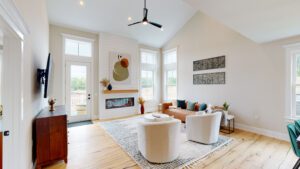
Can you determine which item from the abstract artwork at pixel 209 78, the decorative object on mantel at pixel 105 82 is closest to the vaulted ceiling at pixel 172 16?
the abstract artwork at pixel 209 78

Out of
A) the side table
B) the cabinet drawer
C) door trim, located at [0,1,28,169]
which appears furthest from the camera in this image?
the side table

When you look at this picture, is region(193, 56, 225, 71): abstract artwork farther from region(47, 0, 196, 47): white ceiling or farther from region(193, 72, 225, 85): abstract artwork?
region(47, 0, 196, 47): white ceiling

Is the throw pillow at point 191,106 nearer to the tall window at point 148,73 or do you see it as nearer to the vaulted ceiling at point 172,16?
the tall window at point 148,73

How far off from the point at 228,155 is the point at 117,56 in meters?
5.04

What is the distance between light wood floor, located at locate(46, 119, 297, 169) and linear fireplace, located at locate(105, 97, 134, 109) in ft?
6.96

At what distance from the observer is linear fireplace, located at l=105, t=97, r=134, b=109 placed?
5742mm

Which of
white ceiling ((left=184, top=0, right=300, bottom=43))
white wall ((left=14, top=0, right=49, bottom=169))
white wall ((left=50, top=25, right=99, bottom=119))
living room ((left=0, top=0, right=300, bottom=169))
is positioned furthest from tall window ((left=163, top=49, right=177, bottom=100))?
white wall ((left=14, top=0, right=49, bottom=169))

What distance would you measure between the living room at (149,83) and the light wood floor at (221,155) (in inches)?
0.9

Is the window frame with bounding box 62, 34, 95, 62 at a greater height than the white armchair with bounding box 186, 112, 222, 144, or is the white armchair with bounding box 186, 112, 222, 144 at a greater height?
the window frame with bounding box 62, 34, 95, 62

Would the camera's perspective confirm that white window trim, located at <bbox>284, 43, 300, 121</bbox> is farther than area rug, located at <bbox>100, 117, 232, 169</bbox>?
Yes

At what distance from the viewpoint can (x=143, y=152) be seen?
2.59 metres

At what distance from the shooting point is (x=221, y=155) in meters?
2.73

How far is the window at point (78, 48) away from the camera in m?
5.10

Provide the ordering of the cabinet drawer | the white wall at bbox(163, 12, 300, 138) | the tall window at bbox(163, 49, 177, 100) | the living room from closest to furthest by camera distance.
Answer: the living room, the cabinet drawer, the white wall at bbox(163, 12, 300, 138), the tall window at bbox(163, 49, 177, 100)
